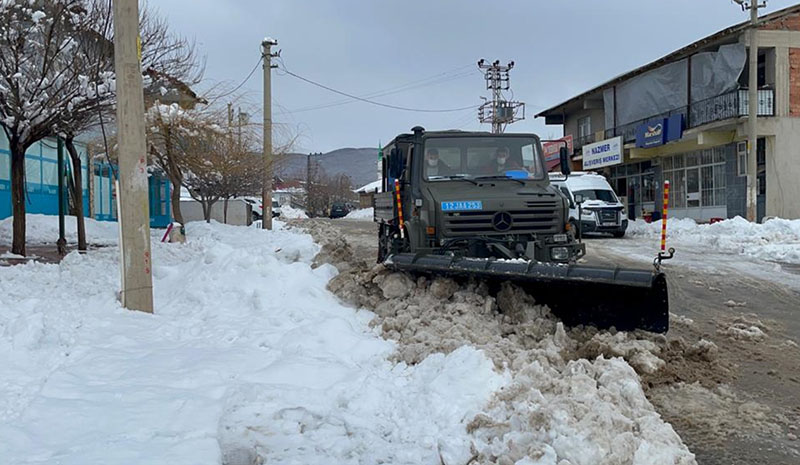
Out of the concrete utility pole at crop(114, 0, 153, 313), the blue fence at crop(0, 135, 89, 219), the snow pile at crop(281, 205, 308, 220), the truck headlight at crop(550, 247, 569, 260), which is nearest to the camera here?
the concrete utility pole at crop(114, 0, 153, 313)

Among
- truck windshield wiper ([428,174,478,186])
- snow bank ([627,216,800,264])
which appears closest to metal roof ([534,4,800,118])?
snow bank ([627,216,800,264])

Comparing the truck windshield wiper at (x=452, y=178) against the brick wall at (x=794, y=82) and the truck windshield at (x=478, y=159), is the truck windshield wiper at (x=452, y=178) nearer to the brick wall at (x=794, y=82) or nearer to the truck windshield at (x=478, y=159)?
the truck windshield at (x=478, y=159)

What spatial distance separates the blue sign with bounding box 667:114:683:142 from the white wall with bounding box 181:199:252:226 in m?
19.8

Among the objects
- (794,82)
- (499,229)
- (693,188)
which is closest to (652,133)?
(693,188)

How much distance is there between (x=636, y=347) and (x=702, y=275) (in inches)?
297

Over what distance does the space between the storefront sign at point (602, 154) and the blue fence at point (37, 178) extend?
24067 mm

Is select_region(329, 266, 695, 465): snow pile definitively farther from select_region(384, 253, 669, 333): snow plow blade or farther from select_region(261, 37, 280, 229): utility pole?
select_region(261, 37, 280, 229): utility pole

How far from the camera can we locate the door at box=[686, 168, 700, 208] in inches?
1095

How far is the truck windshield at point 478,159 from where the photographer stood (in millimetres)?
8297

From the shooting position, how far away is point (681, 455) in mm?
3438

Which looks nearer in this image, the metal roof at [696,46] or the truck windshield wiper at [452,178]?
the truck windshield wiper at [452,178]

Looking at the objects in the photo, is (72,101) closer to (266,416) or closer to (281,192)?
(266,416)

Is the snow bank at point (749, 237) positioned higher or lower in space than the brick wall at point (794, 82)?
lower

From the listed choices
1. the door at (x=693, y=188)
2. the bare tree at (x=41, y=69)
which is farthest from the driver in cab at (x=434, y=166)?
the door at (x=693, y=188)
